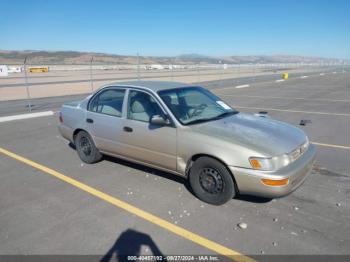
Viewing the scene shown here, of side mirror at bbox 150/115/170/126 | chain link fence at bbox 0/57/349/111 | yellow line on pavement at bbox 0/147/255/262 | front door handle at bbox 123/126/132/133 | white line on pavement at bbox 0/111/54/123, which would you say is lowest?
chain link fence at bbox 0/57/349/111

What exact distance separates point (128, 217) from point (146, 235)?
0.48 m

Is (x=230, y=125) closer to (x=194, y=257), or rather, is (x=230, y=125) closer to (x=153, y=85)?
(x=153, y=85)

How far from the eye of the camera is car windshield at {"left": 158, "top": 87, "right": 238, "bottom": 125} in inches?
176

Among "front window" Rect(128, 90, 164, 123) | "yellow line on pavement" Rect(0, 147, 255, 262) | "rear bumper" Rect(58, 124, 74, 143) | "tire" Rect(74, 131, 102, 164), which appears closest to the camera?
"yellow line on pavement" Rect(0, 147, 255, 262)

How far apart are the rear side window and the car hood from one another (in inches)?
59.8

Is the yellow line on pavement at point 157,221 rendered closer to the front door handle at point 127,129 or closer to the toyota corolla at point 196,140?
the toyota corolla at point 196,140

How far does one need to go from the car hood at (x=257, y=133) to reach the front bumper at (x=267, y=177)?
23cm

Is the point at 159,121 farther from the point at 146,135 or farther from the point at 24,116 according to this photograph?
the point at 24,116

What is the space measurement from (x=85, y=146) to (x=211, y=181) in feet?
9.27

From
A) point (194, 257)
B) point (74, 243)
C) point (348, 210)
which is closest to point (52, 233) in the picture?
point (74, 243)

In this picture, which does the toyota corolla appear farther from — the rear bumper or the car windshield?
the rear bumper

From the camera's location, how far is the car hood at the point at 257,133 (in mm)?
3730

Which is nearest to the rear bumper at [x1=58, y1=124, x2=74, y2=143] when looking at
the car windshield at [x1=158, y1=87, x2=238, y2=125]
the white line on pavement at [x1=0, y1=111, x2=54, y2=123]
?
the car windshield at [x1=158, y1=87, x2=238, y2=125]

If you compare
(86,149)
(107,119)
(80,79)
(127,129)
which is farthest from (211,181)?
(80,79)
